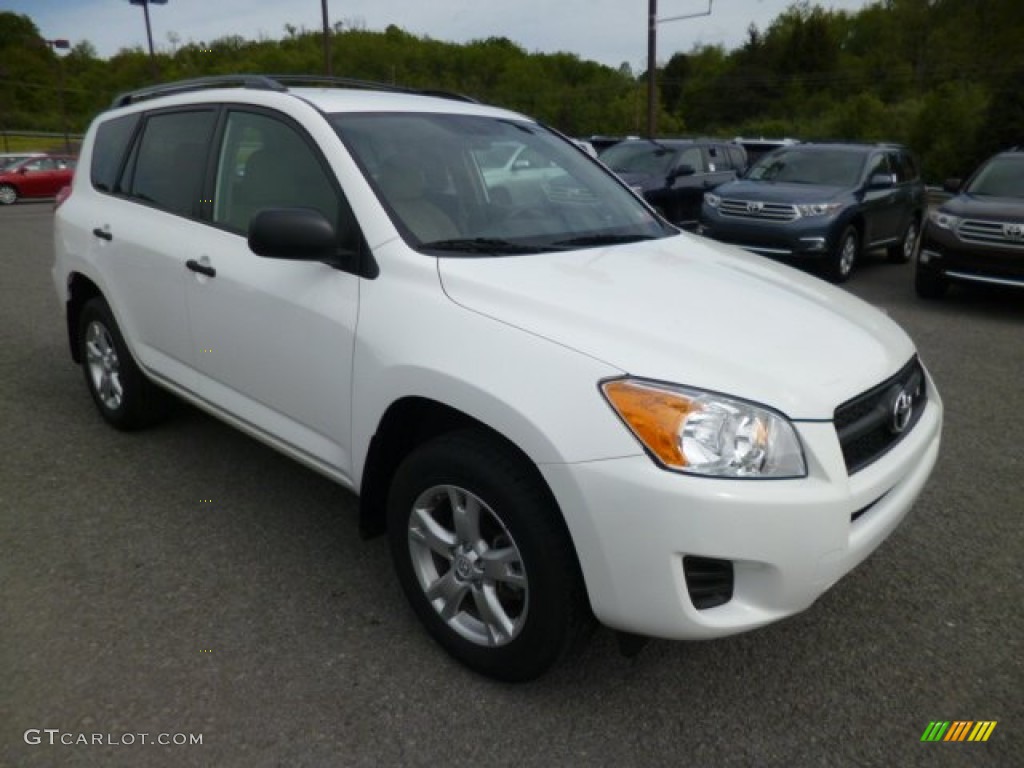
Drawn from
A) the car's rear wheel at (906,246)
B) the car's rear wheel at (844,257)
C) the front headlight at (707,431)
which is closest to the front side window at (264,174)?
the front headlight at (707,431)

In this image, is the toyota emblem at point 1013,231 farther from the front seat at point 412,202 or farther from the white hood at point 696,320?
the front seat at point 412,202

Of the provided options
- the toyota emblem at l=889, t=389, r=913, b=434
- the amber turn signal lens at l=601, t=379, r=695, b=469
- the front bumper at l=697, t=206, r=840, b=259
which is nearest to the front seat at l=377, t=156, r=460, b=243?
the amber turn signal lens at l=601, t=379, r=695, b=469

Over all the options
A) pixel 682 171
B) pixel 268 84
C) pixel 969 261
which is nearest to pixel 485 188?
pixel 268 84

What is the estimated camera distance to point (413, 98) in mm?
3643

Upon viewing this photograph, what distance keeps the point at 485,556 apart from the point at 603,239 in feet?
4.53

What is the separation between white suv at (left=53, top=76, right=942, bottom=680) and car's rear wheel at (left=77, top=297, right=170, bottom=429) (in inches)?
14.3

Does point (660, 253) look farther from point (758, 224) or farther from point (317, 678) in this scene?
point (758, 224)

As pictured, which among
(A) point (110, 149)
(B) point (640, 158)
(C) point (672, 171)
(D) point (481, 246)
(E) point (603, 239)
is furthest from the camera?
(B) point (640, 158)

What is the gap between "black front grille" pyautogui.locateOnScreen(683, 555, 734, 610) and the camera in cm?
214

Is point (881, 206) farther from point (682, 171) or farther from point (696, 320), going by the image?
point (696, 320)

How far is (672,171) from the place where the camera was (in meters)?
12.6

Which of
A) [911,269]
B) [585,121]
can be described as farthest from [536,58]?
[911,269]

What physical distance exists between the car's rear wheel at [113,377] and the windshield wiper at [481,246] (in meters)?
2.18

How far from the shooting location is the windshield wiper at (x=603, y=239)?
3123 millimetres
